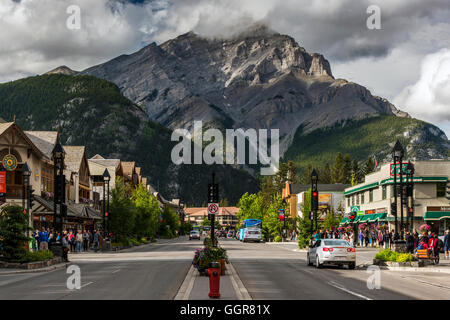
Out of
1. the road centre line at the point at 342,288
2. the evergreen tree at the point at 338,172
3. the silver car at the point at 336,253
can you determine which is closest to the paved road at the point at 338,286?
the road centre line at the point at 342,288

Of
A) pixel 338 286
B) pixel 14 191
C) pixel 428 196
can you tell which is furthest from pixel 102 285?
pixel 428 196

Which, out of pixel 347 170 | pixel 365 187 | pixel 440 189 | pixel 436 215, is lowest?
pixel 436 215

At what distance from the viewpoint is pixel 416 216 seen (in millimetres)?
63969

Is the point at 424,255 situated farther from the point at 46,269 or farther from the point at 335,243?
the point at 46,269

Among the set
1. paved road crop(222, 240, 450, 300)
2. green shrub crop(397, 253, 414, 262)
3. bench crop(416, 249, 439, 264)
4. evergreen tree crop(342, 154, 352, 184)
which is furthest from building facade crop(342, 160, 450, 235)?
evergreen tree crop(342, 154, 352, 184)

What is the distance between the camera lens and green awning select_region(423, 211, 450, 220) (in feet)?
207

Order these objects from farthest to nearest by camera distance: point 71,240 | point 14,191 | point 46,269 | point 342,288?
point 14,191 → point 71,240 → point 46,269 → point 342,288

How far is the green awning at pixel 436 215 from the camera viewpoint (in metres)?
63.1

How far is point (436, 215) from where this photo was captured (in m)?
63.2

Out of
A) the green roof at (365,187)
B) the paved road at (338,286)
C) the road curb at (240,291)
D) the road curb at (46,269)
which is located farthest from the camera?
the green roof at (365,187)

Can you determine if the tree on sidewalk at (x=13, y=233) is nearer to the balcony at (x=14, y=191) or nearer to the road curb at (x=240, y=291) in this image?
the road curb at (x=240, y=291)

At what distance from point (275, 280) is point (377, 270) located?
8.72 m
